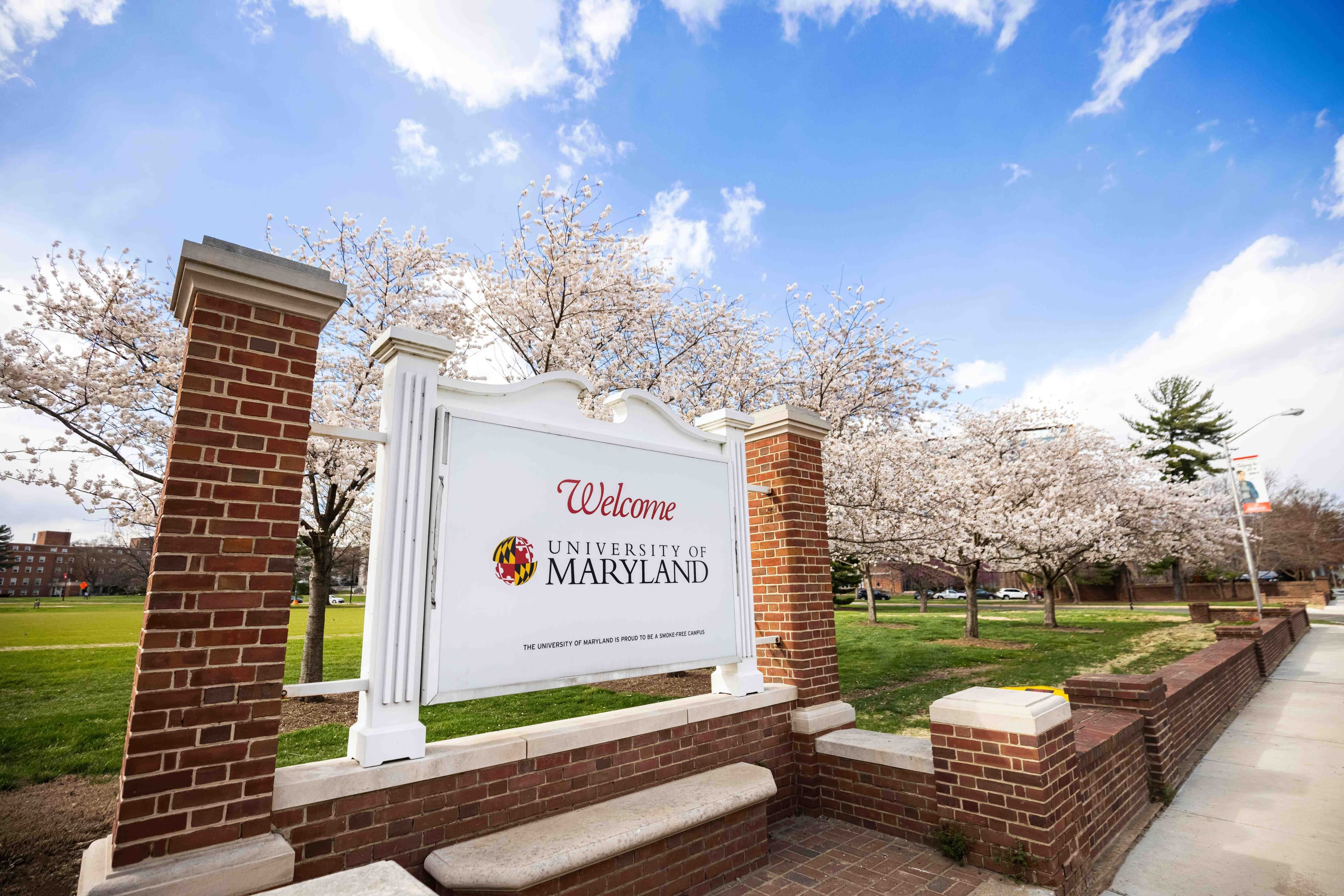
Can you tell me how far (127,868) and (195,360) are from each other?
1842 mm

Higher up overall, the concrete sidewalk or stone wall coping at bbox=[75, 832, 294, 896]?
stone wall coping at bbox=[75, 832, 294, 896]

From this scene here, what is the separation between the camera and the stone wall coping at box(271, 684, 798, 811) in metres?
2.63

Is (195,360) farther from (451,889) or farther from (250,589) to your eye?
(451,889)

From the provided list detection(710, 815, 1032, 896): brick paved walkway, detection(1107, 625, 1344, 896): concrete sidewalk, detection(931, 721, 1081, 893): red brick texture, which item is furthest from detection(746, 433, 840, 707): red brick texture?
detection(1107, 625, 1344, 896): concrete sidewalk

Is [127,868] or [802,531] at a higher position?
[802,531]

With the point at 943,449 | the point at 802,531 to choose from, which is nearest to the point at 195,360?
the point at 802,531

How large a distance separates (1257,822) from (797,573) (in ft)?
11.8

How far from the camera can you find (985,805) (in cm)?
364

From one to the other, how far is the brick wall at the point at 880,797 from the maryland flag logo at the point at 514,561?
2.72 metres

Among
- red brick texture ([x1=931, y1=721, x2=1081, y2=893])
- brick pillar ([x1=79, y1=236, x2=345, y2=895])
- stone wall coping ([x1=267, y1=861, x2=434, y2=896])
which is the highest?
brick pillar ([x1=79, y1=236, x2=345, y2=895])

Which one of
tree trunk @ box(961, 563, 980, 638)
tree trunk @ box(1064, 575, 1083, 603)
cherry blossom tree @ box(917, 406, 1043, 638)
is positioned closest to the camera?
cherry blossom tree @ box(917, 406, 1043, 638)

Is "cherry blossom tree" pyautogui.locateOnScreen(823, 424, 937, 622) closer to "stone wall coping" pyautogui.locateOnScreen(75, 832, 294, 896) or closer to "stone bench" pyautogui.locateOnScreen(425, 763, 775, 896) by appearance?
"stone bench" pyautogui.locateOnScreen(425, 763, 775, 896)

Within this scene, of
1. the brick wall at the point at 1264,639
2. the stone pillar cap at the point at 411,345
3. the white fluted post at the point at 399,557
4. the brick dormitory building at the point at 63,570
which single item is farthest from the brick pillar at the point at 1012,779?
the brick dormitory building at the point at 63,570

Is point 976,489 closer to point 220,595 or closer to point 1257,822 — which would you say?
point 1257,822
